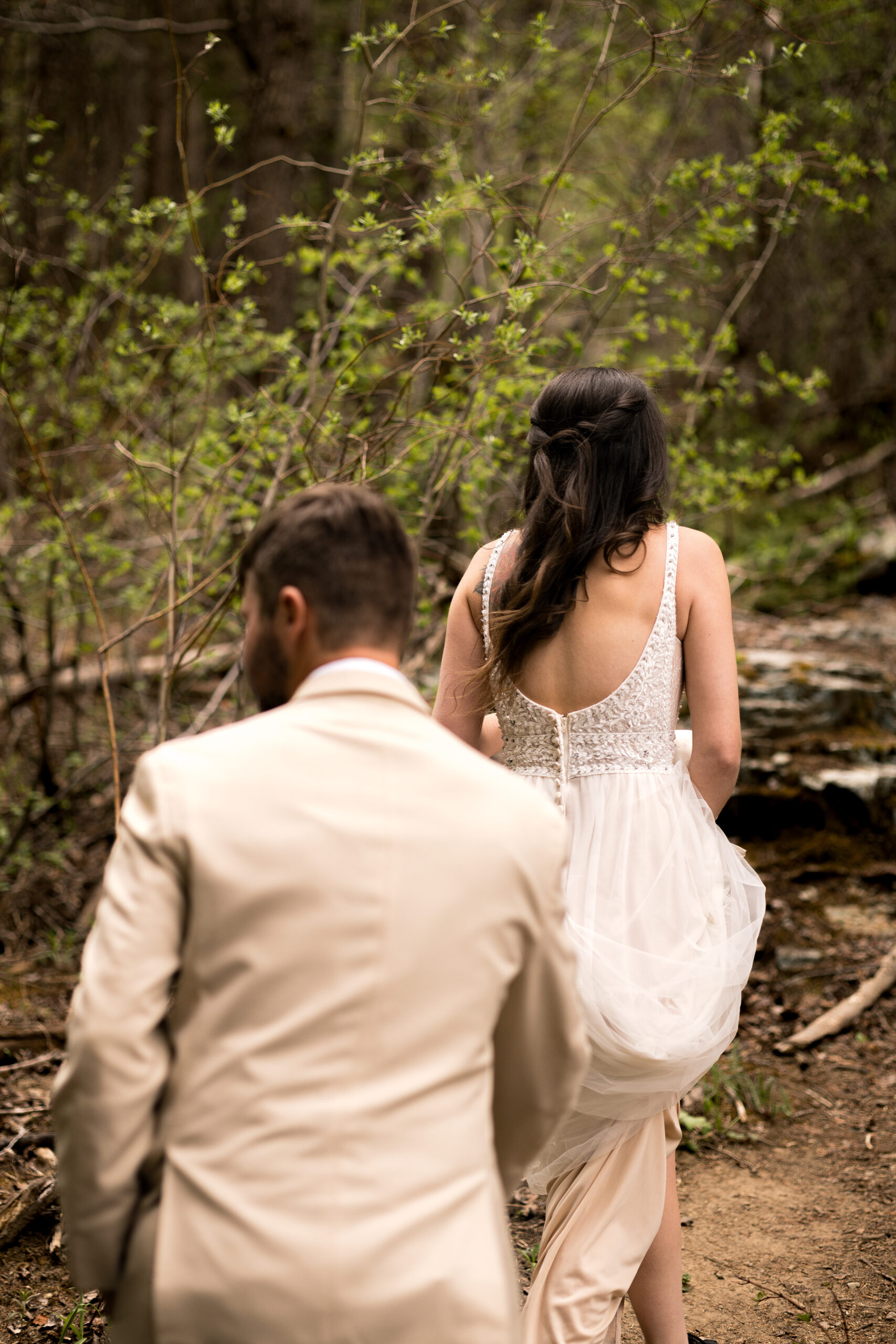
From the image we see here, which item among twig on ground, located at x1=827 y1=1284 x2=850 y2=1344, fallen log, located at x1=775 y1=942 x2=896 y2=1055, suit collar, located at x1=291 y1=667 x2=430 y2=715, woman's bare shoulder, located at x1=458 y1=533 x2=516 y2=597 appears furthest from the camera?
fallen log, located at x1=775 y1=942 x2=896 y2=1055

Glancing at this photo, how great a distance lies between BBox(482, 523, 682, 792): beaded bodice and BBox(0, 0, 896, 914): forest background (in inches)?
57.4

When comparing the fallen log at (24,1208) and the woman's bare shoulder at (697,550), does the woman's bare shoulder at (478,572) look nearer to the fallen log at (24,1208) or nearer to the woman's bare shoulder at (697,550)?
the woman's bare shoulder at (697,550)

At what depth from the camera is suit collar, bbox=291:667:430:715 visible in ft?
4.48

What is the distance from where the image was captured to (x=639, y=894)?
2.32 metres

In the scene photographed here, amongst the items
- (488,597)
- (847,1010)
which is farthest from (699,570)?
(847,1010)

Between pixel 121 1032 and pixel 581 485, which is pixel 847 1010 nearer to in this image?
pixel 581 485

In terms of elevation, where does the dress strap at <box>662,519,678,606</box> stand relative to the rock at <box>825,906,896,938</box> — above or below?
above

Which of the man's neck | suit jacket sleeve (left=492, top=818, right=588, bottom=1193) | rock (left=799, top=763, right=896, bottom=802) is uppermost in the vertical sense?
the man's neck

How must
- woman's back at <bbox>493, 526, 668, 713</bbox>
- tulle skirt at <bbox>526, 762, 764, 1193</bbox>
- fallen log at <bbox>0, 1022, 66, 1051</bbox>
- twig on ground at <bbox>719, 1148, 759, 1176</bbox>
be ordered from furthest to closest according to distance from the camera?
1. fallen log at <bbox>0, 1022, 66, 1051</bbox>
2. twig on ground at <bbox>719, 1148, 759, 1176</bbox>
3. woman's back at <bbox>493, 526, 668, 713</bbox>
4. tulle skirt at <bbox>526, 762, 764, 1193</bbox>

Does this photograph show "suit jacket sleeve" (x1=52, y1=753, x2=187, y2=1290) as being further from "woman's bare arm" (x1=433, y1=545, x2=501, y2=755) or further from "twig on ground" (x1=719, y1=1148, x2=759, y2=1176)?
"twig on ground" (x1=719, y1=1148, x2=759, y2=1176)

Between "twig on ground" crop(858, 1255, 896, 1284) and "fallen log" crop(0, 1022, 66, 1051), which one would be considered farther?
"fallen log" crop(0, 1022, 66, 1051)

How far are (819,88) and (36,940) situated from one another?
7.79 m

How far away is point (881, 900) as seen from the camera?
4809 mm

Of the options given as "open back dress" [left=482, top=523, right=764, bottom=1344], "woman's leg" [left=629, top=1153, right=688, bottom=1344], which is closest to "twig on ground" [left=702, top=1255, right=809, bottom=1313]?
"woman's leg" [left=629, top=1153, right=688, bottom=1344]
